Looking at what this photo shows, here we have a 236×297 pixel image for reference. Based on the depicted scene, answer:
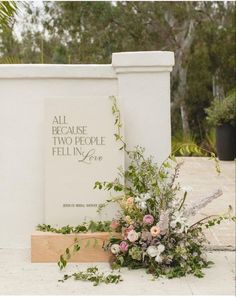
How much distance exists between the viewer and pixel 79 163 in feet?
17.1

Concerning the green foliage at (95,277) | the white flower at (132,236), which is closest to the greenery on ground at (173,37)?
the white flower at (132,236)

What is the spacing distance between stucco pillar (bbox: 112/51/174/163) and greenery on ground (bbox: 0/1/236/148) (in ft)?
35.5

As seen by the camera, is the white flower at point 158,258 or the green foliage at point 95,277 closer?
the green foliage at point 95,277

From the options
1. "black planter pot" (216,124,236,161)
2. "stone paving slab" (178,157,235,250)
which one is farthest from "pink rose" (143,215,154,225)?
"black planter pot" (216,124,236,161)

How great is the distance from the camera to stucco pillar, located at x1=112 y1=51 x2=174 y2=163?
17.3ft

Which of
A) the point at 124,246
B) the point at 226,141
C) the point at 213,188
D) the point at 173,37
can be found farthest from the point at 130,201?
the point at 173,37

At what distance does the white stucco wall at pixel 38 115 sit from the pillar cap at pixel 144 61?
0.05 ft

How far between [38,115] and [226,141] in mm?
7649

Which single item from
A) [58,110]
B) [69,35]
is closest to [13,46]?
[69,35]

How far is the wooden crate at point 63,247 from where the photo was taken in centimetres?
493

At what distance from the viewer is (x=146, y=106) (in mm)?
5289

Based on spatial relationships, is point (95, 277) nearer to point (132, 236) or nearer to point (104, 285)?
point (104, 285)

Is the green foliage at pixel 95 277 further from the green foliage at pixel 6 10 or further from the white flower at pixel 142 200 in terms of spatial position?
the green foliage at pixel 6 10

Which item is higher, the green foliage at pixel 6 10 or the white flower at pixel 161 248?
the green foliage at pixel 6 10
